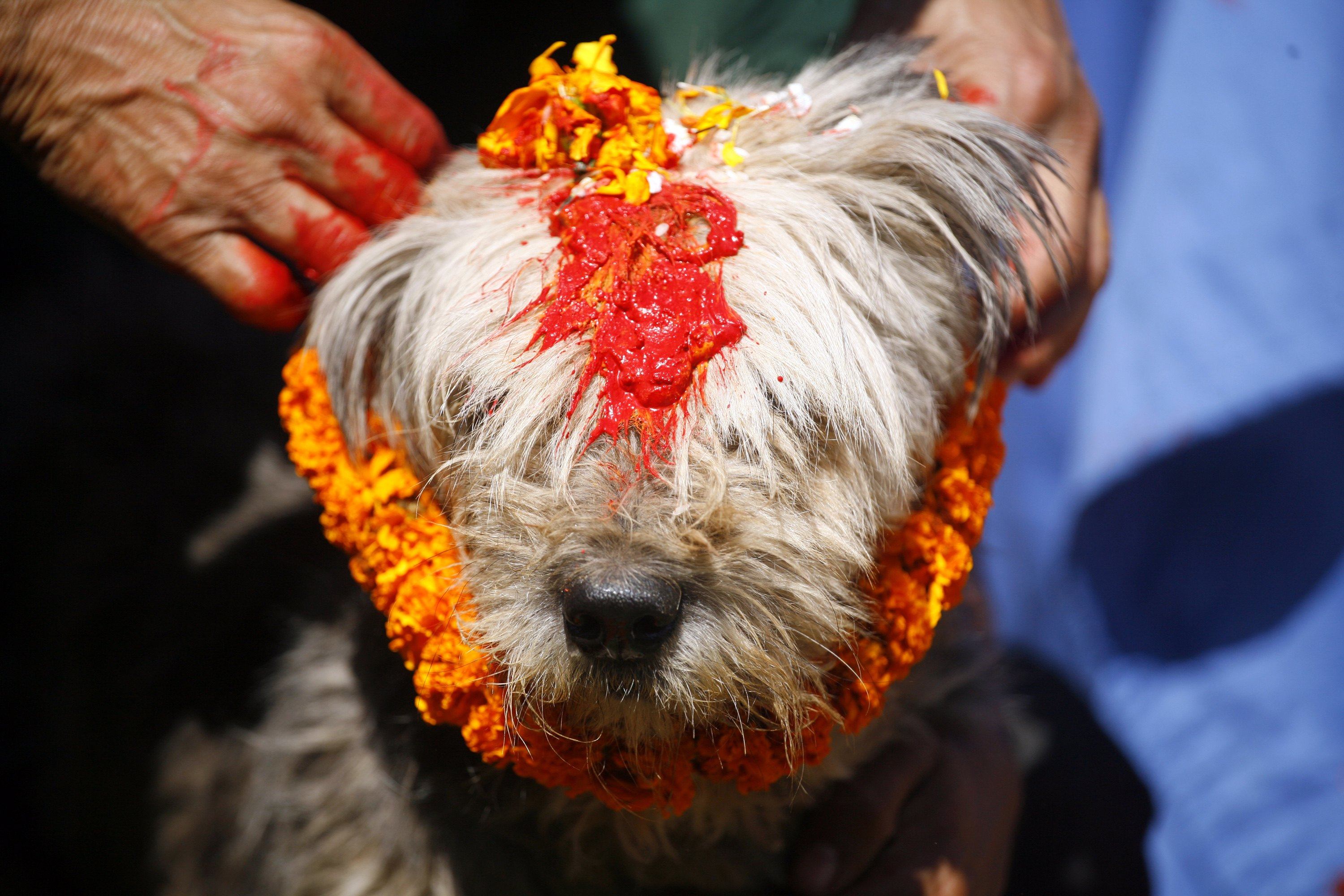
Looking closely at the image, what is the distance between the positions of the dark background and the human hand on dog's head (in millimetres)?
857

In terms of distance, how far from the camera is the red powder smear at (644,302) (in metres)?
1.31

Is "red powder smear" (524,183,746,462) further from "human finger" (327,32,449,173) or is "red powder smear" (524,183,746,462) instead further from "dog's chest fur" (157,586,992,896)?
"dog's chest fur" (157,586,992,896)

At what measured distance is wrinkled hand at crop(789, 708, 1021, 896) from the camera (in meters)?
1.95

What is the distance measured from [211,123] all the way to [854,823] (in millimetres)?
1830

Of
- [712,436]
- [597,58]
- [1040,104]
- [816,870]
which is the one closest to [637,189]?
[597,58]

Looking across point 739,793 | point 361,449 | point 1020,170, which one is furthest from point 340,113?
point 739,793

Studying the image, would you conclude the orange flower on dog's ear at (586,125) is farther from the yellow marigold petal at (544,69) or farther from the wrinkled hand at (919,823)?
the wrinkled hand at (919,823)

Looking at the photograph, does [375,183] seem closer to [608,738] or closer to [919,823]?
[608,738]

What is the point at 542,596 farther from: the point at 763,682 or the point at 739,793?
the point at 739,793

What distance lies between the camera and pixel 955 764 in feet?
7.20

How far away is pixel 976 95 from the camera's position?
1957mm

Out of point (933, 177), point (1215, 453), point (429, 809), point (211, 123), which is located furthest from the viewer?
point (1215, 453)

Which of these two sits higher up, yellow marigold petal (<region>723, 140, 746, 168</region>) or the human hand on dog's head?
yellow marigold petal (<region>723, 140, 746, 168</region>)

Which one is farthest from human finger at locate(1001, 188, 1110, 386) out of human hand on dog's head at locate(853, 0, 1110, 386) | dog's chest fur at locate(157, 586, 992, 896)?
dog's chest fur at locate(157, 586, 992, 896)
